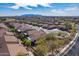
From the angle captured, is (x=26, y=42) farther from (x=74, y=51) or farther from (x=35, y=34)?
(x=74, y=51)

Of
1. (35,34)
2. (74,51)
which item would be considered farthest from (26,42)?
(74,51)

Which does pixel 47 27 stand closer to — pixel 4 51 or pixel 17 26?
pixel 17 26

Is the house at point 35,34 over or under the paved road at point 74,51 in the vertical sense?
over

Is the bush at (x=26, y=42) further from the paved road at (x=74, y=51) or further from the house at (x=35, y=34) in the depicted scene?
the paved road at (x=74, y=51)

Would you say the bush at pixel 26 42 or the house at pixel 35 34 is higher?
the house at pixel 35 34

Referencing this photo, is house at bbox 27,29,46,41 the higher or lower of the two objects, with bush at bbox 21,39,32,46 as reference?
higher

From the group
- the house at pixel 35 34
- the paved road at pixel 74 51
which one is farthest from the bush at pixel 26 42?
the paved road at pixel 74 51

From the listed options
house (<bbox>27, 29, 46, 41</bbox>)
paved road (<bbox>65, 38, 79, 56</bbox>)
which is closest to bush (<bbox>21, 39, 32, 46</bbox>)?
house (<bbox>27, 29, 46, 41</bbox>)

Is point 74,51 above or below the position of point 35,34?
below

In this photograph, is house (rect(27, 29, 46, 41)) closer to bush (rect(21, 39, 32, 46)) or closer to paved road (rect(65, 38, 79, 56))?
bush (rect(21, 39, 32, 46))

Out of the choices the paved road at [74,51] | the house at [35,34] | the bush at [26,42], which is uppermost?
the house at [35,34]

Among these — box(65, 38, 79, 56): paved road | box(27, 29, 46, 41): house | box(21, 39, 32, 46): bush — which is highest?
box(27, 29, 46, 41): house

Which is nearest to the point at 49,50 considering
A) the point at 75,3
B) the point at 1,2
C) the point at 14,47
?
the point at 14,47
